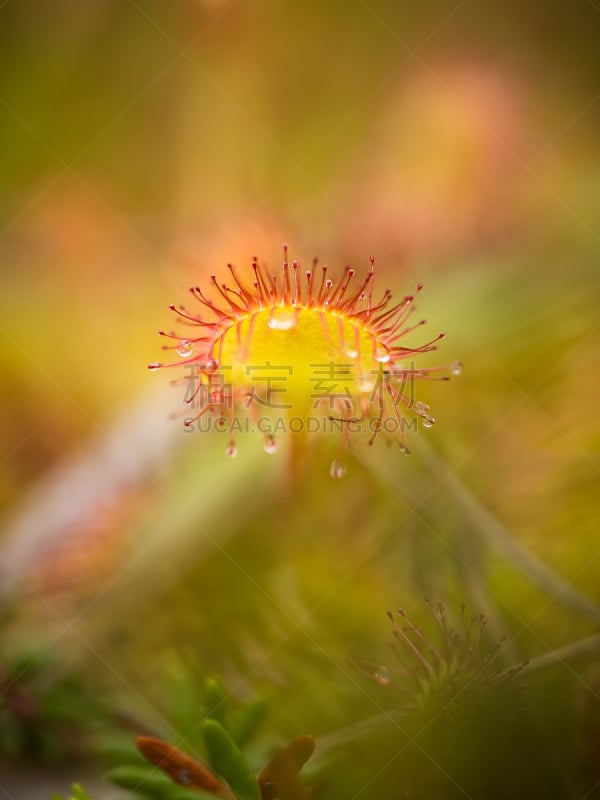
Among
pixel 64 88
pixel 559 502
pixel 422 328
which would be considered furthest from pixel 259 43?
pixel 559 502

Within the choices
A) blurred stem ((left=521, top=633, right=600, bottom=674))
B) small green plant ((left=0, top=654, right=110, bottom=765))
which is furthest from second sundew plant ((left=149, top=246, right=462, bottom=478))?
small green plant ((left=0, top=654, right=110, bottom=765))

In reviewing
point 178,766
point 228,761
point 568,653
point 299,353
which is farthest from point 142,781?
point 299,353

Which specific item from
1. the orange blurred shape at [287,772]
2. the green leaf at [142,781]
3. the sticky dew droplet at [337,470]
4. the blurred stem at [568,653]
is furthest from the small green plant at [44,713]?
the blurred stem at [568,653]

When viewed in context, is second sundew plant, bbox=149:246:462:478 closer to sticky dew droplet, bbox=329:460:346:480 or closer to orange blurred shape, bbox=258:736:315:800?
sticky dew droplet, bbox=329:460:346:480

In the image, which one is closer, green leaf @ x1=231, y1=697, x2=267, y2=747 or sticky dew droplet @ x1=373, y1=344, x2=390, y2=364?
green leaf @ x1=231, y1=697, x2=267, y2=747

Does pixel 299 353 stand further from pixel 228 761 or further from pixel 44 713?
pixel 44 713

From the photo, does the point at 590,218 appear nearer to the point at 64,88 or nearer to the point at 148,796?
the point at 148,796
